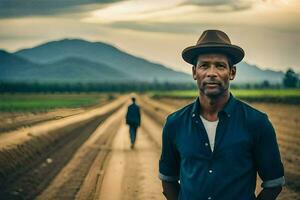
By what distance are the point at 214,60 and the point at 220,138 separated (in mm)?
501

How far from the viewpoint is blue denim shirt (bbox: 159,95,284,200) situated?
3.53 metres

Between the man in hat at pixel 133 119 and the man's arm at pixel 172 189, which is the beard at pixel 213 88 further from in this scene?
the man in hat at pixel 133 119

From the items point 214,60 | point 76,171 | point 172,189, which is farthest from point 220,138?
point 76,171

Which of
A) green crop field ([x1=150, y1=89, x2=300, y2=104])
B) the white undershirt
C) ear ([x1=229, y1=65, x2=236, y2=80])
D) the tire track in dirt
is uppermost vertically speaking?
ear ([x1=229, y1=65, x2=236, y2=80])

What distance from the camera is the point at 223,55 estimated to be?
12.3ft

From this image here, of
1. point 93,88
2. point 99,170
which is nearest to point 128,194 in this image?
point 99,170

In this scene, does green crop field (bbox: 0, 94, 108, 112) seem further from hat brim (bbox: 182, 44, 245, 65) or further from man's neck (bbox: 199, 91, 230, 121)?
man's neck (bbox: 199, 91, 230, 121)

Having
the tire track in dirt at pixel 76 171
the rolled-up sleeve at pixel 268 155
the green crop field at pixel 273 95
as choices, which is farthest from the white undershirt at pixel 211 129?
the green crop field at pixel 273 95

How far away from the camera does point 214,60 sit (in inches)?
146

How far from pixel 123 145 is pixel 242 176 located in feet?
59.3

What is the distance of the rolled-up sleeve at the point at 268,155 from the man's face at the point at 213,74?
0.33 meters

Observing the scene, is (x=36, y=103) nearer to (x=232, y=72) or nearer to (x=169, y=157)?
(x=169, y=157)

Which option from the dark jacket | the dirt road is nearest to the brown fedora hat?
the dirt road

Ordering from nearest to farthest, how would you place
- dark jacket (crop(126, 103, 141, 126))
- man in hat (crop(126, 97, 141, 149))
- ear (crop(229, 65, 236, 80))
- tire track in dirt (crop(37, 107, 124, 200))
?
ear (crop(229, 65, 236, 80)), tire track in dirt (crop(37, 107, 124, 200)), man in hat (crop(126, 97, 141, 149)), dark jacket (crop(126, 103, 141, 126))
